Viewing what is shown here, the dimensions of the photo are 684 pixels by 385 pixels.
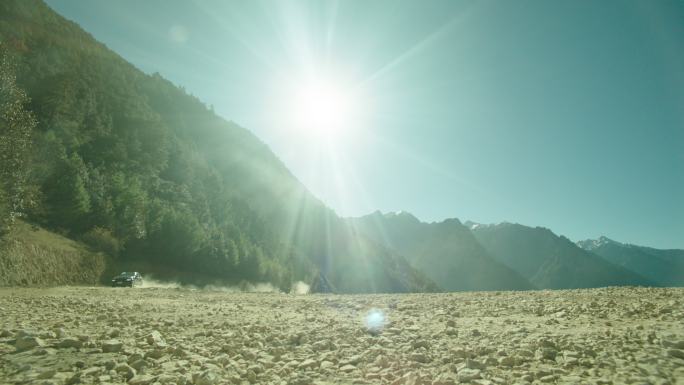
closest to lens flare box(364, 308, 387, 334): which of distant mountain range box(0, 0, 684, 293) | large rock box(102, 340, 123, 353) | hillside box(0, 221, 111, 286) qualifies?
large rock box(102, 340, 123, 353)

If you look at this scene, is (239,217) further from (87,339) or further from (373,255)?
(87,339)

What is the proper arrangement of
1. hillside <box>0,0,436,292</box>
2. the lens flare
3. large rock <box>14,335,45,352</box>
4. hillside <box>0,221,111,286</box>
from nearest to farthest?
large rock <box>14,335,45,352</box> → the lens flare → hillside <box>0,221,111,286</box> → hillside <box>0,0,436,292</box>

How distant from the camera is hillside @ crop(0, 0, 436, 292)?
2044 inches

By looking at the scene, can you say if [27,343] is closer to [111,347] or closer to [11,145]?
[111,347]

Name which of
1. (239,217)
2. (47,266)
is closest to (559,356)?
(47,266)

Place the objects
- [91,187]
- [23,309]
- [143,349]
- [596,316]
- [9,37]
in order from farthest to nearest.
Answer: [9,37] < [91,187] < [23,309] < [596,316] < [143,349]

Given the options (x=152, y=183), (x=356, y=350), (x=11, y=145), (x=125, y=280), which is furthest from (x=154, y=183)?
(x=356, y=350)

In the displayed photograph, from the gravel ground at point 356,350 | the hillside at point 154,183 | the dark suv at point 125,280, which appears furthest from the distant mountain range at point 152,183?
the gravel ground at point 356,350

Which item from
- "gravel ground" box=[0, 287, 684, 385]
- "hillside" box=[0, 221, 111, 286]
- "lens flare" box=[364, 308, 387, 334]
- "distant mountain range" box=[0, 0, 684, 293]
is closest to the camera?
"gravel ground" box=[0, 287, 684, 385]

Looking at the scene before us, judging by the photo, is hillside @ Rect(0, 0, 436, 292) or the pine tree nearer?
the pine tree

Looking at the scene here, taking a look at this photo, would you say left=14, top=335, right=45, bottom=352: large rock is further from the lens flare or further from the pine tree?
the pine tree

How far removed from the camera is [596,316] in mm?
9328

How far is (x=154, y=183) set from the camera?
76.8 meters

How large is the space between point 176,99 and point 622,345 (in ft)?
565
